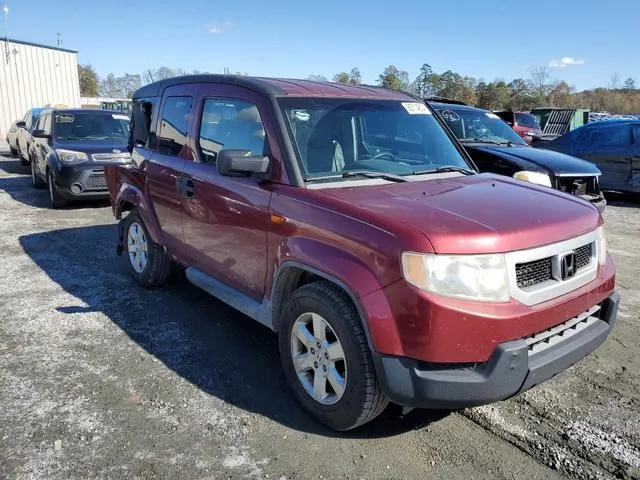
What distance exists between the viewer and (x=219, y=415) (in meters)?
3.21

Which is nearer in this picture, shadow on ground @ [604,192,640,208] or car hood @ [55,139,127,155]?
car hood @ [55,139,127,155]

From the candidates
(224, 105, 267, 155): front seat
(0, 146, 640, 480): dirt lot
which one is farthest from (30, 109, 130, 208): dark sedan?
(224, 105, 267, 155): front seat

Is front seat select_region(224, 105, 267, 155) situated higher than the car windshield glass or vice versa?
the car windshield glass

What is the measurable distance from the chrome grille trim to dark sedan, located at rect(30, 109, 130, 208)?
819cm

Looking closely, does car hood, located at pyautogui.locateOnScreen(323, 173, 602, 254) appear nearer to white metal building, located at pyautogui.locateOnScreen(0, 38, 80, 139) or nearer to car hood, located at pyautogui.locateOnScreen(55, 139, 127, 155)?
car hood, located at pyautogui.locateOnScreen(55, 139, 127, 155)

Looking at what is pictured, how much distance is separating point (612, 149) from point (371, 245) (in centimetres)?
995

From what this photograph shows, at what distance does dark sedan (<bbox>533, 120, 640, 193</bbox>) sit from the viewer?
1037 centimetres

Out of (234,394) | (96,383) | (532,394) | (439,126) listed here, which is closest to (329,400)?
(234,394)

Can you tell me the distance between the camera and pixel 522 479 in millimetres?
2654

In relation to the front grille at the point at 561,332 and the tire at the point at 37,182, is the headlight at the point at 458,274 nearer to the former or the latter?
the front grille at the point at 561,332

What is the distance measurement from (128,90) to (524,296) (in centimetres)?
7896

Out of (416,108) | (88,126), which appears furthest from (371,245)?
(88,126)

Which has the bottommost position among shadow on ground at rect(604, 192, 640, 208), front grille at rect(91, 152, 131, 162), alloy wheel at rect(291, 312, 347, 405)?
shadow on ground at rect(604, 192, 640, 208)

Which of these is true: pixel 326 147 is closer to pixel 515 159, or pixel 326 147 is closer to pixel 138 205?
pixel 138 205
